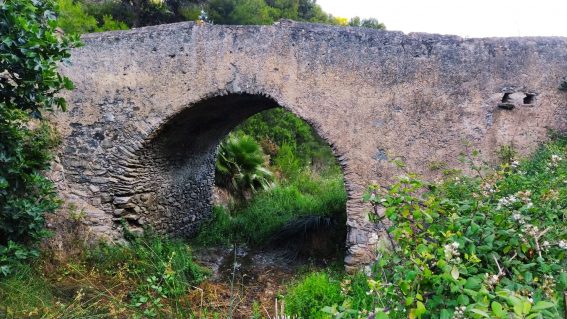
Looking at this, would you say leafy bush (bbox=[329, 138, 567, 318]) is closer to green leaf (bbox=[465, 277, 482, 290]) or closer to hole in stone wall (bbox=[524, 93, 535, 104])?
green leaf (bbox=[465, 277, 482, 290])

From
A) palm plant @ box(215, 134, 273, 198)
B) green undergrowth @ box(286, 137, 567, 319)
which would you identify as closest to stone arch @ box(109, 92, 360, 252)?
palm plant @ box(215, 134, 273, 198)

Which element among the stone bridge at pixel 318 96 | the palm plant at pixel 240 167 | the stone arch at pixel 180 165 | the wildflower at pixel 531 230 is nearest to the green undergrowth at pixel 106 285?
the stone arch at pixel 180 165

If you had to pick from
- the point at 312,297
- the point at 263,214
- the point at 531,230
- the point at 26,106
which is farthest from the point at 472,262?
the point at 263,214

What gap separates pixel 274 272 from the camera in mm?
5645

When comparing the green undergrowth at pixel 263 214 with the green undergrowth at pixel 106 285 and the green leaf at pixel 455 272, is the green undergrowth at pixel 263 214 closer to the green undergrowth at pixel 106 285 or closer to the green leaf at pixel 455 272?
the green undergrowth at pixel 106 285

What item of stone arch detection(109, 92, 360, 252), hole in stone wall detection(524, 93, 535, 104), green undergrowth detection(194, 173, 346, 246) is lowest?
green undergrowth detection(194, 173, 346, 246)

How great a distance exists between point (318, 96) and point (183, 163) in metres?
2.71

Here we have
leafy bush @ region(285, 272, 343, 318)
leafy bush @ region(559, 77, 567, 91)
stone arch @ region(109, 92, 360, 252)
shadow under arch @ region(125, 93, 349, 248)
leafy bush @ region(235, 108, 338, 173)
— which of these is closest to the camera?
leafy bush @ region(285, 272, 343, 318)

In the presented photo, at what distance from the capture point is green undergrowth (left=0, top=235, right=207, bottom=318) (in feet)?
12.0

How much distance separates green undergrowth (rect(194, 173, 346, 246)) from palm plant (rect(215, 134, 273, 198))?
0.32m

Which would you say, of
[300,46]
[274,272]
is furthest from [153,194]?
[300,46]

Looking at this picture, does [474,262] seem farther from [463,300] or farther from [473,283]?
[463,300]

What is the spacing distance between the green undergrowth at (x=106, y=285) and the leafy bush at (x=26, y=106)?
0.32 meters

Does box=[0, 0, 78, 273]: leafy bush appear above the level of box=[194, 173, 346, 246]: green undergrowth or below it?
above
